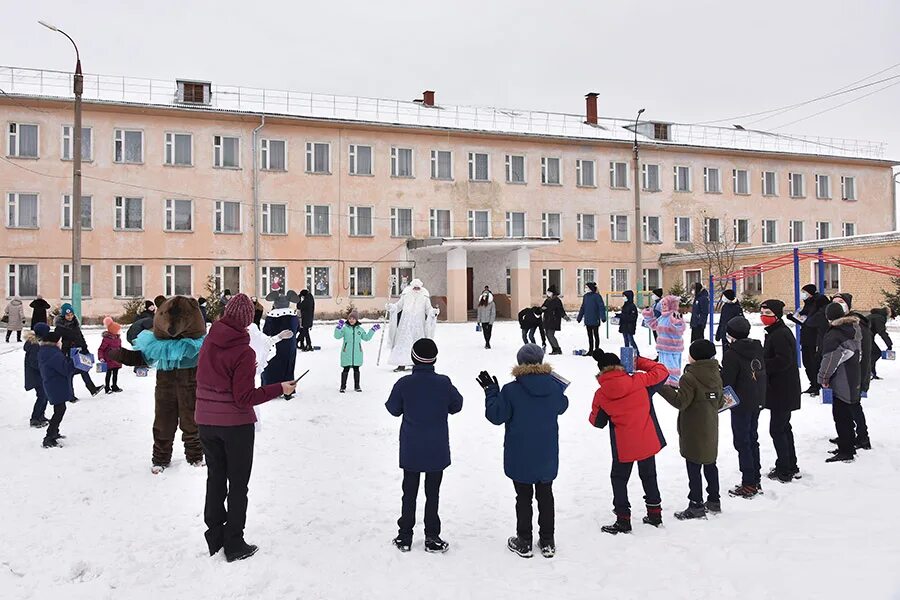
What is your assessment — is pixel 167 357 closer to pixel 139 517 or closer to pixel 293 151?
pixel 139 517

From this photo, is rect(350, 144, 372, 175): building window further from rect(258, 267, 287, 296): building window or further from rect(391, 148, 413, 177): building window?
rect(258, 267, 287, 296): building window

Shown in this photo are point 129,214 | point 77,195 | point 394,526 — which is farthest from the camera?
point 129,214

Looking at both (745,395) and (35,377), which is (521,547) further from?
(35,377)

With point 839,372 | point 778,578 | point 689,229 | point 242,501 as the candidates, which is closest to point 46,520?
point 242,501

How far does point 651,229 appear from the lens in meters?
39.4

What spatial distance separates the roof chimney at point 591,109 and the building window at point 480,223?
9.87m

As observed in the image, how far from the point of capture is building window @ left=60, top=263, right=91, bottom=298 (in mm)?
30875

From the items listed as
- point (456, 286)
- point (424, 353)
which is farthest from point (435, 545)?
point (456, 286)

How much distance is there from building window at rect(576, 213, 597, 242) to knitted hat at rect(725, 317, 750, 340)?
105ft

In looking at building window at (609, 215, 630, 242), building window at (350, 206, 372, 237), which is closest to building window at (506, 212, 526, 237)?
building window at (609, 215, 630, 242)

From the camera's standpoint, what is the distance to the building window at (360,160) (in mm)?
34625

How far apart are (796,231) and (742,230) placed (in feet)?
12.5

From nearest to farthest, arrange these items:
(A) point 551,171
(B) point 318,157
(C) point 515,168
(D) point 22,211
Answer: (D) point 22,211 → (B) point 318,157 → (C) point 515,168 → (A) point 551,171

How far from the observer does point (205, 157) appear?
32.7 m
